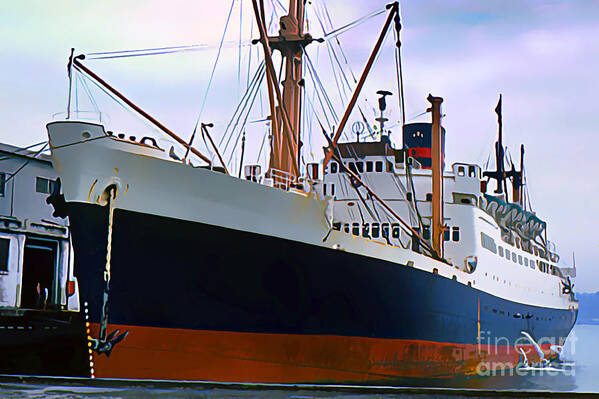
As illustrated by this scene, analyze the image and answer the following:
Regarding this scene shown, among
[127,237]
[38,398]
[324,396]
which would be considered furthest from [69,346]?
[324,396]

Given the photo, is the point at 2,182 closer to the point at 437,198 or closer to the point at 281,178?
the point at 281,178

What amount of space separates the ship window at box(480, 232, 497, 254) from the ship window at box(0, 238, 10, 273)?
16488 mm

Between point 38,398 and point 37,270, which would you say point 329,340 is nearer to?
point 38,398

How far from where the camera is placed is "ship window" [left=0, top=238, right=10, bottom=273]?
861 inches

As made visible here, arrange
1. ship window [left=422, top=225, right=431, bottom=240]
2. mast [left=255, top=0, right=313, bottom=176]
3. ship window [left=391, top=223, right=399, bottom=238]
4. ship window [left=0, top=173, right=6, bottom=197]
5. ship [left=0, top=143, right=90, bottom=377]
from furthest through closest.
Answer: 1. ship window [left=422, top=225, right=431, bottom=240]
2. ship window [left=391, top=223, right=399, bottom=238]
3. ship window [left=0, top=173, right=6, bottom=197]
4. mast [left=255, top=0, right=313, bottom=176]
5. ship [left=0, top=143, right=90, bottom=377]

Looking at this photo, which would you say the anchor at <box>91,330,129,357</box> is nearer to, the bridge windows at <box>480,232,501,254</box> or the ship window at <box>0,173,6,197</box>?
the ship window at <box>0,173,6,197</box>

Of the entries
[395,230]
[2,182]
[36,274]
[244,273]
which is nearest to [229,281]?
[244,273]

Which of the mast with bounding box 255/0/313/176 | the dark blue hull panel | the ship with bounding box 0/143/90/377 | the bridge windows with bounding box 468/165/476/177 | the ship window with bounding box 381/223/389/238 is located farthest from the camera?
the bridge windows with bounding box 468/165/476/177

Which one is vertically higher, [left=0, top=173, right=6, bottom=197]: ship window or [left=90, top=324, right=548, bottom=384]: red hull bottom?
[left=0, top=173, right=6, bottom=197]: ship window

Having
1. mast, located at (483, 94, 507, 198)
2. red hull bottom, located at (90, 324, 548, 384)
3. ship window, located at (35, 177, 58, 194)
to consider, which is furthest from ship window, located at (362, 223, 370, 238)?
mast, located at (483, 94, 507, 198)

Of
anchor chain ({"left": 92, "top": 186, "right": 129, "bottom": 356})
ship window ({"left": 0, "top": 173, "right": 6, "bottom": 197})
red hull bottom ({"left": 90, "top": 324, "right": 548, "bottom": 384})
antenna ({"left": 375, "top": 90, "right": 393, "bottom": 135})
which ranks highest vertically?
antenna ({"left": 375, "top": 90, "right": 393, "bottom": 135})

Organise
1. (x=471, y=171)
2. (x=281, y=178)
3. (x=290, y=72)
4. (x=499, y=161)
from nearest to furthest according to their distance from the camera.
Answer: (x=281, y=178)
(x=290, y=72)
(x=471, y=171)
(x=499, y=161)

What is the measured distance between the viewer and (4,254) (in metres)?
22.0

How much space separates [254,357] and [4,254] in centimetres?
1095
